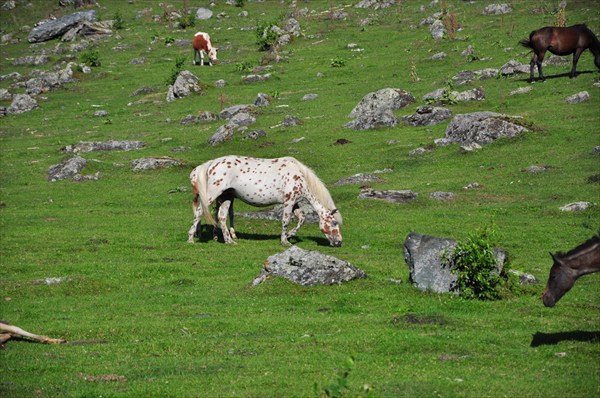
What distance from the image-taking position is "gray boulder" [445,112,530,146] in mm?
43000

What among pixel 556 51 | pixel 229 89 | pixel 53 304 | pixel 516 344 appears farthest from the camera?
pixel 229 89

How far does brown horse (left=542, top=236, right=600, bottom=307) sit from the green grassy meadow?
1.27 meters

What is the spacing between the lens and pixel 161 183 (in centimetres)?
4303

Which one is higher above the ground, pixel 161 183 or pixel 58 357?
pixel 58 357

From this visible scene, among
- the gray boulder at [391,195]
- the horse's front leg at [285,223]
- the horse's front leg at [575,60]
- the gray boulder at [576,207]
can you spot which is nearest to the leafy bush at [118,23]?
the horse's front leg at [575,60]

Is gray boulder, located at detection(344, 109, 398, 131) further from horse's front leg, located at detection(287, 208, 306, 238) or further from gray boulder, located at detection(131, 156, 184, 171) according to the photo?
horse's front leg, located at detection(287, 208, 306, 238)

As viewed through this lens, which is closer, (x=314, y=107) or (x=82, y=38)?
(x=314, y=107)

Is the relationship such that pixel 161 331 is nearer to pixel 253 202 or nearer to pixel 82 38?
pixel 253 202

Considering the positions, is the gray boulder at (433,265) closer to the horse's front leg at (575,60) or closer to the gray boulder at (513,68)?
the horse's front leg at (575,60)

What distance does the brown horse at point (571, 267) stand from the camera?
15.2 m

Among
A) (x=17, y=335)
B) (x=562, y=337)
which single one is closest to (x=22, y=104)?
(x=17, y=335)

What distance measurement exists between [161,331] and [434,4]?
66.4 m

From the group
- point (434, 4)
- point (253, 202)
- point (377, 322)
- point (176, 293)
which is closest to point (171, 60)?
point (434, 4)

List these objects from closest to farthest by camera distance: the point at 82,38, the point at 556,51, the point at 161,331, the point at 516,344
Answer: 1. the point at 516,344
2. the point at 161,331
3. the point at 556,51
4. the point at 82,38
